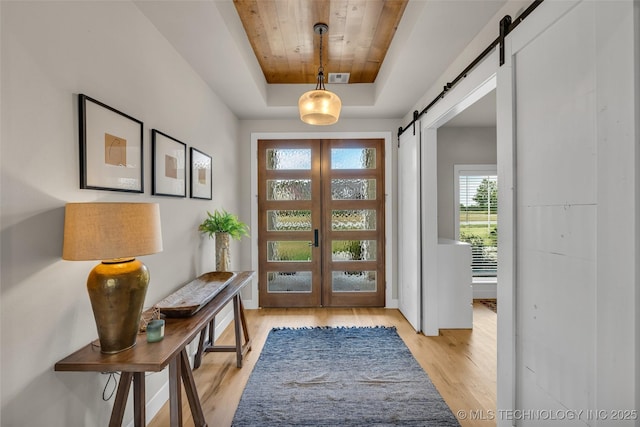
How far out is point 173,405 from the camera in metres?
1.45

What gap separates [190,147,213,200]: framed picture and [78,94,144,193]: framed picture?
2.44 feet

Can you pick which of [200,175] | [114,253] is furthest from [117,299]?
[200,175]

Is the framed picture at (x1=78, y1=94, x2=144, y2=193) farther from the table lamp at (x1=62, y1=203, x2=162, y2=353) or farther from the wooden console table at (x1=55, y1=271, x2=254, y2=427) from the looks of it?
the wooden console table at (x1=55, y1=271, x2=254, y2=427)

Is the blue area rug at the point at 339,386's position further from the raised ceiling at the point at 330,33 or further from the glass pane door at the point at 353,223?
the raised ceiling at the point at 330,33

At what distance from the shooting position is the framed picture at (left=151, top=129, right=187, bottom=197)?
1.98 metres

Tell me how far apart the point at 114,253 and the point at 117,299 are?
232mm

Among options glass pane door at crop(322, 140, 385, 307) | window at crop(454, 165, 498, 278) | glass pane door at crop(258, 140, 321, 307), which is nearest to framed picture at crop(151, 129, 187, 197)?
glass pane door at crop(258, 140, 321, 307)

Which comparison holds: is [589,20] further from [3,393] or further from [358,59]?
[3,393]

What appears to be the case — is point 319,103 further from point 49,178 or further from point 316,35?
point 49,178

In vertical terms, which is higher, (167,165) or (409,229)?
(167,165)

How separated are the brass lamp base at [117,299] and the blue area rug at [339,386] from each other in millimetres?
1015

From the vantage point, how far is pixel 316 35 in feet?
8.41

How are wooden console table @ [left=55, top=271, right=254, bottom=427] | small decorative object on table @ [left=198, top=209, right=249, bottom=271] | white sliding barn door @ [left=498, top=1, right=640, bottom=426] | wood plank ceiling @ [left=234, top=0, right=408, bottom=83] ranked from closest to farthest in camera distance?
1. white sliding barn door @ [left=498, top=1, right=640, bottom=426]
2. wooden console table @ [left=55, top=271, right=254, bottom=427]
3. wood plank ceiling @ [left=234, top=0, right=408, bottom=83]
4. small decorative object on table @ [left=198, top=209, right=249, bottom=271]

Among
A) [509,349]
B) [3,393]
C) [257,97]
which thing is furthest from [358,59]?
[3,393]
